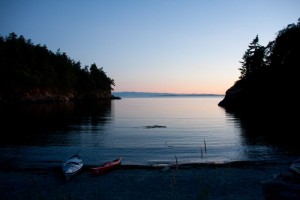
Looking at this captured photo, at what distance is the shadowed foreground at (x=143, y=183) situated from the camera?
1262 cm

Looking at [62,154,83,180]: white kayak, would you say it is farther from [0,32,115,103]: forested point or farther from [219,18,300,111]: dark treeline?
[0,32,115,103]: forested point

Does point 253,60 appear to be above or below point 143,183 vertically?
above

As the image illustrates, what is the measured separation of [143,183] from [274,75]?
59.5 m

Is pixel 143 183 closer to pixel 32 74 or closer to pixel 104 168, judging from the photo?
pixel 104 168

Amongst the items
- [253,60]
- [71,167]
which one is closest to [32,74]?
[253,60]

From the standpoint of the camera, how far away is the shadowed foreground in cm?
1262

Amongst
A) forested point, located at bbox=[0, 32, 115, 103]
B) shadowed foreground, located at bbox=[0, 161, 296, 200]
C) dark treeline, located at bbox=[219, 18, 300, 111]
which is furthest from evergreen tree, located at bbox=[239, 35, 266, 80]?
forested point, located at bbox=[0, 32, 115, 103]

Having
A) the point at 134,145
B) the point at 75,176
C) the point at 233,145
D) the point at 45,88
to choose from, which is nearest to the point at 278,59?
the point at 233,145

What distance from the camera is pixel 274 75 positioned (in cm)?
6391

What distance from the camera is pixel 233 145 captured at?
2711 cm

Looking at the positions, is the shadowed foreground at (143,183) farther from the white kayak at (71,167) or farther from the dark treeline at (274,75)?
the dark treeline at (274,75)

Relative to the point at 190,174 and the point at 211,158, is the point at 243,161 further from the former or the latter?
the point at 190,174

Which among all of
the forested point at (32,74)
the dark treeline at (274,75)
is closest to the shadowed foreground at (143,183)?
the dark treeline at (274,75)

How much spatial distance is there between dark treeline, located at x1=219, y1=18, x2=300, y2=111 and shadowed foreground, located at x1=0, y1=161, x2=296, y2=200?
1838 inches
